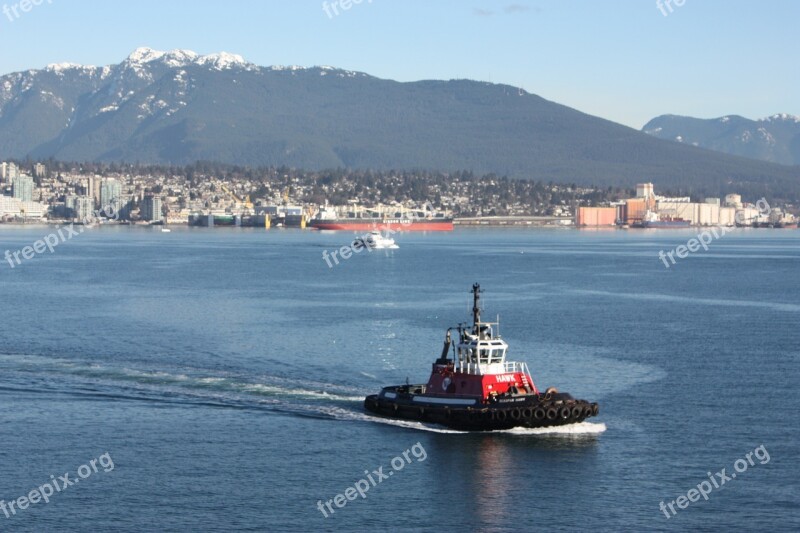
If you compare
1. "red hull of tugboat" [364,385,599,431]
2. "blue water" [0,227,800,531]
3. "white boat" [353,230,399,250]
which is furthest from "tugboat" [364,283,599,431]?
"white boat" [353,230,399,250]

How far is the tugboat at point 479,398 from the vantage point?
3688cm

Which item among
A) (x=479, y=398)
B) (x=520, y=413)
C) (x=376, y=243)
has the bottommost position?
(x=520, y=413)

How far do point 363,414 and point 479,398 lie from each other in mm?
3842

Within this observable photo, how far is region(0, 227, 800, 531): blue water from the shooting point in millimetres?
30422

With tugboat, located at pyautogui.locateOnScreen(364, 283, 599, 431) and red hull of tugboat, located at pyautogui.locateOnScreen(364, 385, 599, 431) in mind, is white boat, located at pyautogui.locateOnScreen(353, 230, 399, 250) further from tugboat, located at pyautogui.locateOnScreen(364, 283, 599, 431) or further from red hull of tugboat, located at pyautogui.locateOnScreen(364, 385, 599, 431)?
red hull of tugboat, located at pyautogui.locateOnScreen(364, 385, 599, 431)

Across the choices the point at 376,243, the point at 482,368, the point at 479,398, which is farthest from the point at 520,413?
the point at 376,243

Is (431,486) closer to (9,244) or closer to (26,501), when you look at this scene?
(26,501)

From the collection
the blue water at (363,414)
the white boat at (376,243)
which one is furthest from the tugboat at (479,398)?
the white boat at (376,243)

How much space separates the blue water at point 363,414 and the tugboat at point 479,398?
51 centimetres

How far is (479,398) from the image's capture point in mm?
37438

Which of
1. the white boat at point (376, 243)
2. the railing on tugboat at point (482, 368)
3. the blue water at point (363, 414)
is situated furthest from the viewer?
the white boat at point (376, 243)

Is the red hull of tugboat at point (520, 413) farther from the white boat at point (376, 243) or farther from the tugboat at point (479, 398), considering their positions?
the white boat at point (376, 243)

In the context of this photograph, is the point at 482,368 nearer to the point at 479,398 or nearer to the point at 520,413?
the point at 479,398

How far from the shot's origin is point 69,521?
29391 millimetres
